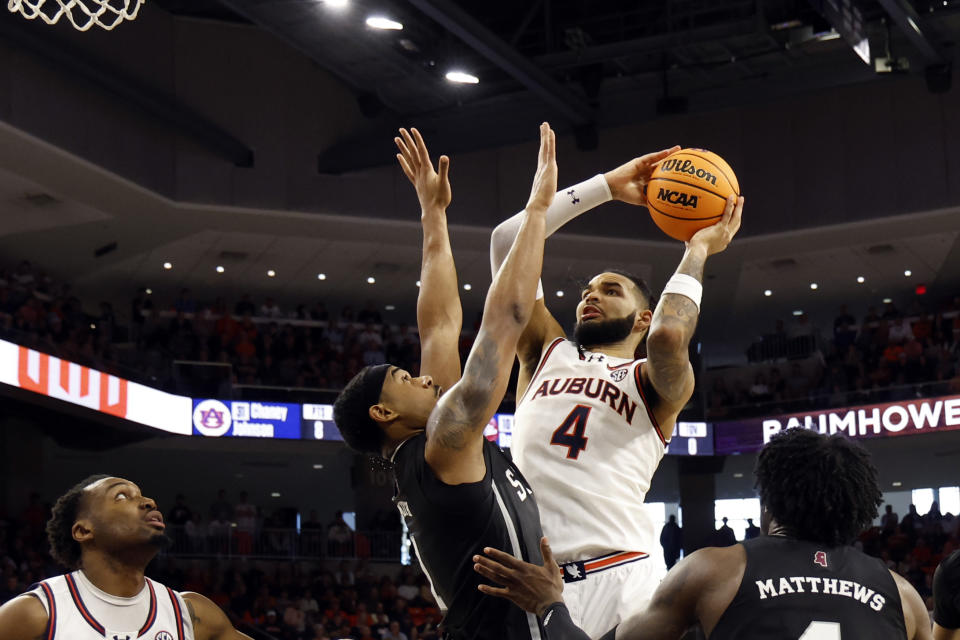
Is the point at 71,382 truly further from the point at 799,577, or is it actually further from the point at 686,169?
the point at 799,577

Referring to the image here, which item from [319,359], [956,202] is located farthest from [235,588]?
[956,202]

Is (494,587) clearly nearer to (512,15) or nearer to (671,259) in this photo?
(512,15)

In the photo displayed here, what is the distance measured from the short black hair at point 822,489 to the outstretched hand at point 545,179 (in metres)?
1.21

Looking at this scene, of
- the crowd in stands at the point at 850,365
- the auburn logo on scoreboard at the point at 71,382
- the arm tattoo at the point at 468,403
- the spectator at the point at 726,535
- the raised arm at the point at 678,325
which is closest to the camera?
the arm tattoo at the point at 468,403

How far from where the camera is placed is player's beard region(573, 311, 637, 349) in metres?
4.98

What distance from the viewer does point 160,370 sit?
19.7m

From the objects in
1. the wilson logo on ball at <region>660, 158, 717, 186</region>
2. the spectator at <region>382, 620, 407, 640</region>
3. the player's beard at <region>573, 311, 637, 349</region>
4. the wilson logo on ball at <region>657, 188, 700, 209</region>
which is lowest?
the spectator at <region>382, 620, 407, 640</region>

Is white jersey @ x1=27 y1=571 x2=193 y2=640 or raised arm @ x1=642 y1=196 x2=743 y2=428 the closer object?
raised arm @ x1=642 y1=196 x2=743 y2=428

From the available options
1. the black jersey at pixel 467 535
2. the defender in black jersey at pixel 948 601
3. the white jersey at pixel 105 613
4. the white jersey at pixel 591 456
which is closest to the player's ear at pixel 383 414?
the black jersey at pixel 467 535

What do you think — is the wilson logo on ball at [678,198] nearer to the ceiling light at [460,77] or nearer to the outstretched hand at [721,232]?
the outstretched hand at [721,232]

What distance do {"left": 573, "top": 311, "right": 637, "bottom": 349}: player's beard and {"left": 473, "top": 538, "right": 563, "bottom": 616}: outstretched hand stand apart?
1.79 meters

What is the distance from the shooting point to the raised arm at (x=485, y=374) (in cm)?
347

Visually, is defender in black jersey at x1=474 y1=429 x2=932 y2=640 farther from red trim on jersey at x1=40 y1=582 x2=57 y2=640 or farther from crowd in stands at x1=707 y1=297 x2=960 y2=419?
crowd in stands at x1=707 y1=297 x2=960 y2=419

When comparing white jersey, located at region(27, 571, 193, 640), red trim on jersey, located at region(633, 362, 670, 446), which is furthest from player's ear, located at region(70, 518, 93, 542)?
red trim on jersey, located at region(633, 362, 670, 446)
